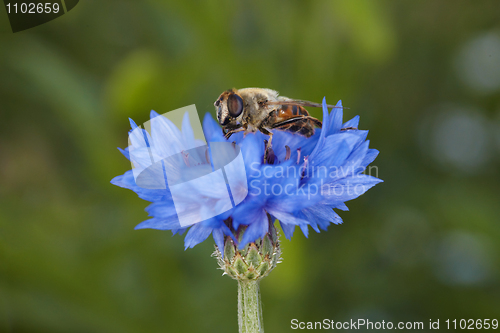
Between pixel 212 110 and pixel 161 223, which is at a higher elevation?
pixel 212 110

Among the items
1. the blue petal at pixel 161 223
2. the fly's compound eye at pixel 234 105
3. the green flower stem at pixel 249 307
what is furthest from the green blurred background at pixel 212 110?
the blue petal at pixel 161 223

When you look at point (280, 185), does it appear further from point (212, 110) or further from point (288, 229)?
point (212, 110)

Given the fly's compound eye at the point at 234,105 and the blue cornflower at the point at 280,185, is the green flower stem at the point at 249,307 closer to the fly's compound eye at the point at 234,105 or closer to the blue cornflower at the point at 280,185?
the blue cornflower at the point at 280,185

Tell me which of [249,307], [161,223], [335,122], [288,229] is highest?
[335,122]

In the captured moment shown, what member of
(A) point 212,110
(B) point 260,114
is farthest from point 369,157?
(A) point 212,110

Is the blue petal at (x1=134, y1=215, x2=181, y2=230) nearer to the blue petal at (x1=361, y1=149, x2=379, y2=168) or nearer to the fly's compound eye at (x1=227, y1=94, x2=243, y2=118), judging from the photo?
the fly's compound eye at (x1=227, y1=94, x2=243, y2=118)

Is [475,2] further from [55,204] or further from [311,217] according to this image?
[55,204]

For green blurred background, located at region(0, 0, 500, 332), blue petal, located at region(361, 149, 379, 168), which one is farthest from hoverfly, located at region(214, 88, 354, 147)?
green blurred background, located at region(0, 0, 500, 332)
